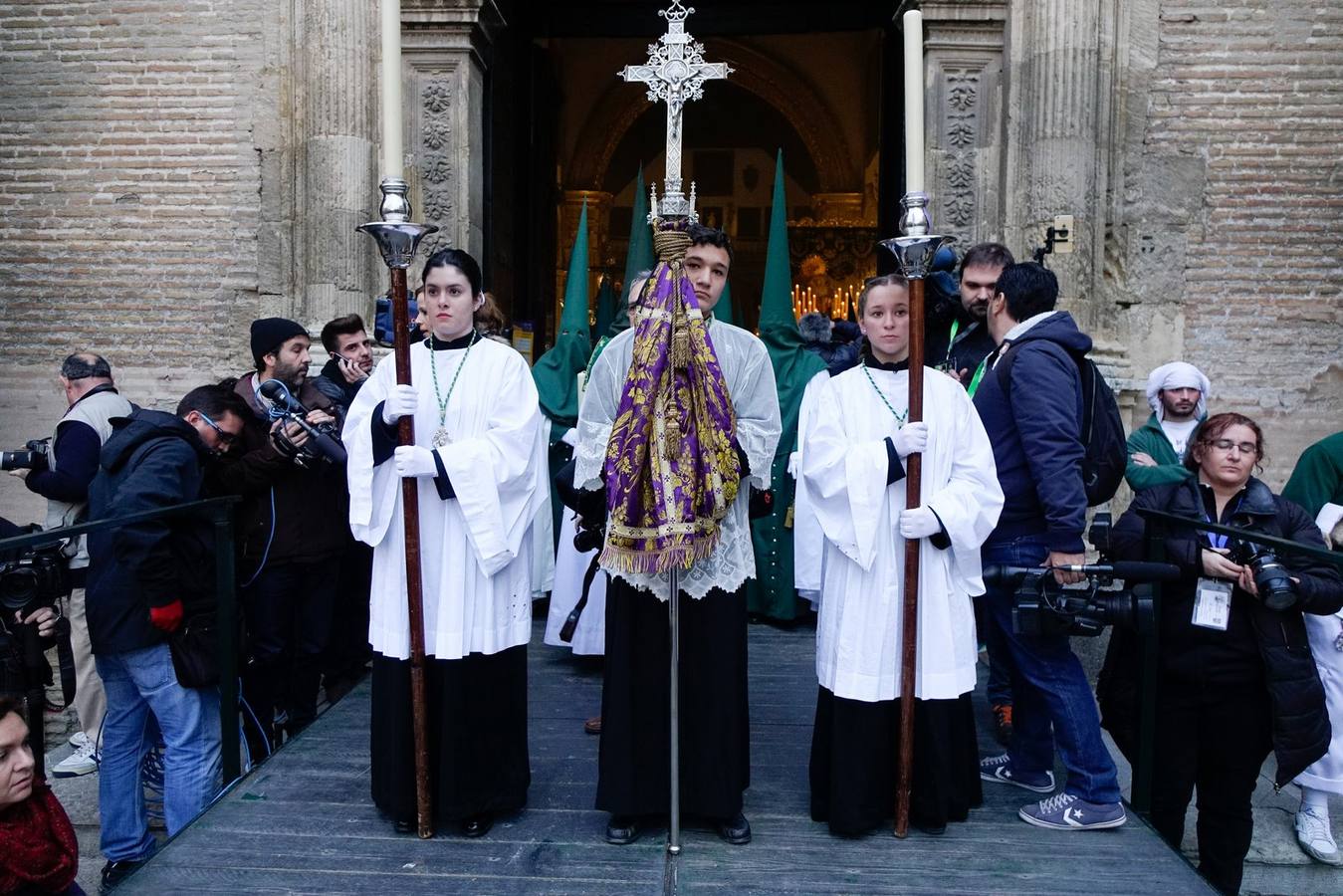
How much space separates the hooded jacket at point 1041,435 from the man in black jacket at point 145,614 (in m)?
3.06

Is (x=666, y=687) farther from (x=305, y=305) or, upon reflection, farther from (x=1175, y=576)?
(x=305, y=305)

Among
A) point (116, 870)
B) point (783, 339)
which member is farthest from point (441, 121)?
point (116, 870)

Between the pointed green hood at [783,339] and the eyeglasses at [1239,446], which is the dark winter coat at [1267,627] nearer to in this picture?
the eyeglasses at [1239,446]

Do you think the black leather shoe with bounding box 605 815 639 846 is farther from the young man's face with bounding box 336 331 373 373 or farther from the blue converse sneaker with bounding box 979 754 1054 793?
the young man's face with bounding box 336 331 373 373

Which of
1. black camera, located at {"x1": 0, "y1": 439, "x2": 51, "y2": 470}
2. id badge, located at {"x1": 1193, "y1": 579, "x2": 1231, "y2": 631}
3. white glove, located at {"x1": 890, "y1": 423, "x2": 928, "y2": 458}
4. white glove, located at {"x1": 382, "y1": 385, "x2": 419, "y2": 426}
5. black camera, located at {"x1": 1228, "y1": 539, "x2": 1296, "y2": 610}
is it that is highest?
white glove, located at {"x1": 382, "y1": 385, "x2": 419, "y2": 426}

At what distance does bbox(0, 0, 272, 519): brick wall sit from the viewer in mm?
7566

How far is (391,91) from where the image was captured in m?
3.27

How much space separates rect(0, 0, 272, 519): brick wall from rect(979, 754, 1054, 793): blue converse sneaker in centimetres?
582

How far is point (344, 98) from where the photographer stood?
24.0 feet

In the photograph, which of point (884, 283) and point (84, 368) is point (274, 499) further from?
point (884, 283)

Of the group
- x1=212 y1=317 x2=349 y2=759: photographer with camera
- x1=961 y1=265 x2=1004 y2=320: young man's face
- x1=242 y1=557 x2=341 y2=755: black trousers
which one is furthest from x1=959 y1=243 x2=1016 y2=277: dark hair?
x1=242 y1=557 x2=341 y2=755: black trousers

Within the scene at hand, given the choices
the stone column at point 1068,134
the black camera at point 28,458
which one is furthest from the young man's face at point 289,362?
the stone column at point 1068,134

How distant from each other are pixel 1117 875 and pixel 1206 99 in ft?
18.2

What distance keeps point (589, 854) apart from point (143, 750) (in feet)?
6.92
